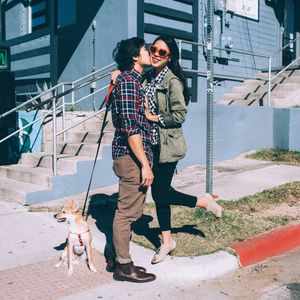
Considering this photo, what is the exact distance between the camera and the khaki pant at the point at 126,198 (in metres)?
3.56

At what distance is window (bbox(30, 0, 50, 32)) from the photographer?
1207cm

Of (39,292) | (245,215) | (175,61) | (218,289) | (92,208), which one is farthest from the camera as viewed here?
(92,208)

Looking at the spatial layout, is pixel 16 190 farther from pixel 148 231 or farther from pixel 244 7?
pixel 244 7

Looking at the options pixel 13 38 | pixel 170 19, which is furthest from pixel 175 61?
pixel 13 38

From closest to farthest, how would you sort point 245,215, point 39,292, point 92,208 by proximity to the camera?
1. point 39,292
2. point 245,215
3. point 92,208

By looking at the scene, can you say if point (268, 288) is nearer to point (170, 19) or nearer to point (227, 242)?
point (227, 242)

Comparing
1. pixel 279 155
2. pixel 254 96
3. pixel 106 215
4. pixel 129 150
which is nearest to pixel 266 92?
pixel 254 96

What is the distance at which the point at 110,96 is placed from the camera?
145 inches

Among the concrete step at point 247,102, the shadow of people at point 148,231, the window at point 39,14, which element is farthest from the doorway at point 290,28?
the shadow of people at point 148,231

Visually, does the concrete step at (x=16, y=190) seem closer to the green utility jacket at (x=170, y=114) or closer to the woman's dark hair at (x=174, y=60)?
the green utility jacket at (x=170, y=114)

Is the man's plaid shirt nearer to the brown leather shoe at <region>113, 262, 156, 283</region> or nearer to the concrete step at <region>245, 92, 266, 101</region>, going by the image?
the brown leather shoe at <region>113, 262, 156, 283</region>

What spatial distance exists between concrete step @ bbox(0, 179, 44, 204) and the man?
9.17 ft

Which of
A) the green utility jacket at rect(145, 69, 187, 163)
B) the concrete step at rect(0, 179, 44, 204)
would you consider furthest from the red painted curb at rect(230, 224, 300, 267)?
the concrete step at rect(0, 179, 44, 204)

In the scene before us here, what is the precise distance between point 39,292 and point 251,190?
393 centimetres
